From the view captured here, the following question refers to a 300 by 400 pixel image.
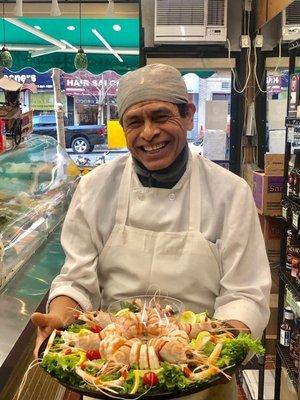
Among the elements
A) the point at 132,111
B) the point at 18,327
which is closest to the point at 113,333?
the point at 132,111

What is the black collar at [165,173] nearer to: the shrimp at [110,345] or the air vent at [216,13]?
the shrimp at [110,345]

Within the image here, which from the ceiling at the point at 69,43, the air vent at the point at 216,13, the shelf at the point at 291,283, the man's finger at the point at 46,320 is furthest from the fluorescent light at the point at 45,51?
the man's finger at the point at 46,320

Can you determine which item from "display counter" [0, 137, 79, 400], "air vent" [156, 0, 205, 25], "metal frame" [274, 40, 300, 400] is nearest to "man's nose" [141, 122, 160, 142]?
"display counter" [0, 137, 79, 400]

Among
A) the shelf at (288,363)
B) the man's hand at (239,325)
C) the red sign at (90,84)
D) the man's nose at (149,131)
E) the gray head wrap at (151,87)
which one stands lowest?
the shelf at (288,363)

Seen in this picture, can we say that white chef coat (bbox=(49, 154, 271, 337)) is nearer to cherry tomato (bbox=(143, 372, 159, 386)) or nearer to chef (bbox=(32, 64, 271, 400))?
chef (bbox=(32, 64, 271, 400))

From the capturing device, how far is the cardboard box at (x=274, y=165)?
3.79 metres

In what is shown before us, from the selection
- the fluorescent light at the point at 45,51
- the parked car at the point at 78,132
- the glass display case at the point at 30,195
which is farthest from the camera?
the parked car at the point at 78,132

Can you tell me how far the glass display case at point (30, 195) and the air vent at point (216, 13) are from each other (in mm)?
1867

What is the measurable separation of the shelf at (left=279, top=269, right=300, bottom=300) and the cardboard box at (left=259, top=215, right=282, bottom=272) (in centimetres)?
85

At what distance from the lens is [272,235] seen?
4.01 m

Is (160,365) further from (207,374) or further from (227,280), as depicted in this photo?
(227,280)

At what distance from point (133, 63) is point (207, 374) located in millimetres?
5418

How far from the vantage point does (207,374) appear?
1225mm

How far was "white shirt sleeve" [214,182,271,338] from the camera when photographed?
5.27ft
